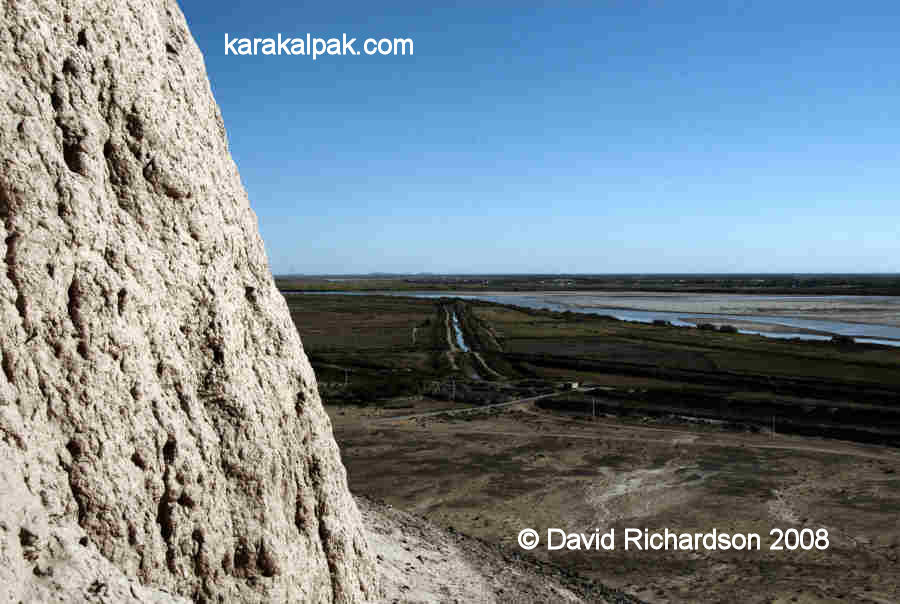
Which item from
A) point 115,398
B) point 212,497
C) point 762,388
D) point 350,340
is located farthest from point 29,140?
point 350,340

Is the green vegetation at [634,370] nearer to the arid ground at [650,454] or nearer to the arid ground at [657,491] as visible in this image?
the arid ground at [650,454]

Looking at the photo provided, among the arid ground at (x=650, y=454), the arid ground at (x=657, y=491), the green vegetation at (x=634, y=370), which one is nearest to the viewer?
the arid ground at (x=657, y=491)

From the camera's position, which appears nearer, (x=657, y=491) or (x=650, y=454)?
(x=657, y=491)

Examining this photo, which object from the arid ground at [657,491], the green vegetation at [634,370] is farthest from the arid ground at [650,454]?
the green vegetation at [634,370]

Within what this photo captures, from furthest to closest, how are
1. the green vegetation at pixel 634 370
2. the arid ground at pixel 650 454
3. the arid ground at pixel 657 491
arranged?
the green vegetation at pixel 634 370
the arid ground at pixel 650 454
the arid ground at pixel 657 491

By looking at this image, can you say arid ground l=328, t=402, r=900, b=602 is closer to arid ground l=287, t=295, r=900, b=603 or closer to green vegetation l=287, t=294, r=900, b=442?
arid ground l=287, t=295, r=900, b=603

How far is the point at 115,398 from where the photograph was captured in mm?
5238

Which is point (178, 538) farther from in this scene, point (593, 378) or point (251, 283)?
point (593, 378)

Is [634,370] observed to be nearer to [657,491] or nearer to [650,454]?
[650,454]

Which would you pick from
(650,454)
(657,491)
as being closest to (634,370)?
(650,454)

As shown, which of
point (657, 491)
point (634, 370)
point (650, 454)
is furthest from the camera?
point (634, 370)

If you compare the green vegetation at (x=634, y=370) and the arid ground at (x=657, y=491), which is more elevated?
the green vegetation at (x=634, y=370)

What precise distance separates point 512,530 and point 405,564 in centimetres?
641

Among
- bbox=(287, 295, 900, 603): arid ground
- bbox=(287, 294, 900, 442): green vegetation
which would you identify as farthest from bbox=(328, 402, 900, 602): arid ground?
bbox=(287, 294, 900, 442): green vegetation
